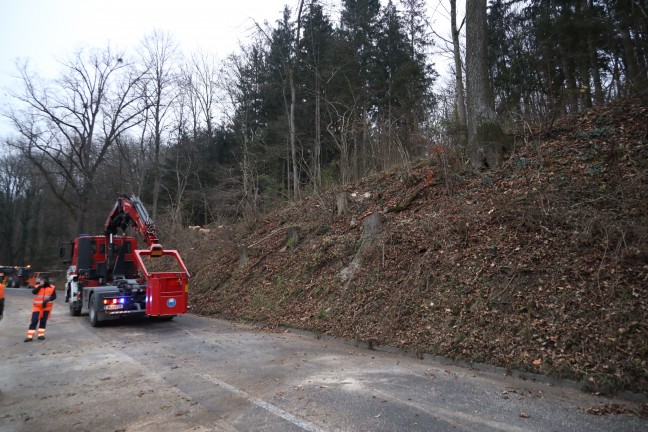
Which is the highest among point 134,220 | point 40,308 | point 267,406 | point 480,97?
point 480,97

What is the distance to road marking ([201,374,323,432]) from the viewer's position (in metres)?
4.87

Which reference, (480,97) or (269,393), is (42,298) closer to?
(269,393)

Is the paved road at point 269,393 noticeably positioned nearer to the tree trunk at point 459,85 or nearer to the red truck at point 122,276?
the red truck at point 122,276

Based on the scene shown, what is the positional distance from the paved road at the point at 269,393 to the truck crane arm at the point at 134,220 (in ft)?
14.3

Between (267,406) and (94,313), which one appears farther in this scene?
(94,313)

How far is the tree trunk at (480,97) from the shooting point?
1359 centimetres

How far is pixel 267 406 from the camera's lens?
556 cm

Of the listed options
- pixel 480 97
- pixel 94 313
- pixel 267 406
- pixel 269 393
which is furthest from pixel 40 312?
pixel 480 97

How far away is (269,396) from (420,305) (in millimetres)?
4600

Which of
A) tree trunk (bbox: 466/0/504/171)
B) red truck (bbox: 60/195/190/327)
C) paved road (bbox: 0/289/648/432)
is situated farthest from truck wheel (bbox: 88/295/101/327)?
tree trunk (bbox: 466/0/504/171)

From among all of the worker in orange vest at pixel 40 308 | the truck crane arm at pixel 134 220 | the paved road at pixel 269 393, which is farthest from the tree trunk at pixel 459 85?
the worker in orange vest at pixel 40 308

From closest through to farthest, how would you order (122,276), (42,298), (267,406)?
(267,406) → (42,298) → (122,276)

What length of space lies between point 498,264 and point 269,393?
5.57 metres

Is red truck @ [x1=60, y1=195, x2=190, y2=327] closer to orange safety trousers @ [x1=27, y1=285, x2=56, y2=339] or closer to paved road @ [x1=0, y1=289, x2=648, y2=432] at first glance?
orange safety trousers @ [x1=27, y1=285, x2=56, y2=339]
